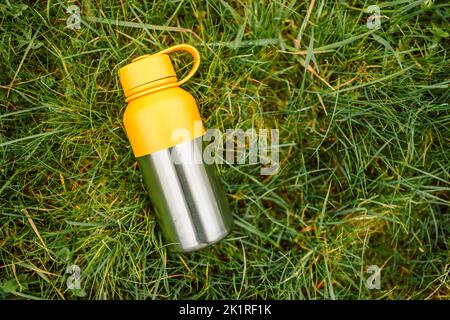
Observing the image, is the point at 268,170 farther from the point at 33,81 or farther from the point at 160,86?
the point at 33,81

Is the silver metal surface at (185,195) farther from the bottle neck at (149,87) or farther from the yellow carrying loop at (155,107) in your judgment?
the bottle neck at (149,87)

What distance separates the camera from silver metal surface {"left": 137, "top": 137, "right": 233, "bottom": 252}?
1.49 meters

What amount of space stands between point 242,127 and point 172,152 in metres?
0.38

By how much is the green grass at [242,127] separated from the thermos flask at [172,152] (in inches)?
6.7

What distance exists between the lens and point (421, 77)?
1705 millimetres

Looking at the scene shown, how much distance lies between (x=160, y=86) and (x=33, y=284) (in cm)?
100

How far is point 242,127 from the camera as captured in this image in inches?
67.9

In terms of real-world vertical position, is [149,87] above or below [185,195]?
above

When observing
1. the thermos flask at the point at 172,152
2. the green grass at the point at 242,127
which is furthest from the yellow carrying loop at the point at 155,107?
the green grass at the point at 242,127

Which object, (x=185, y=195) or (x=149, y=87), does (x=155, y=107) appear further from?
(x=185, y=195)

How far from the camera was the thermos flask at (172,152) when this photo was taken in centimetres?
143

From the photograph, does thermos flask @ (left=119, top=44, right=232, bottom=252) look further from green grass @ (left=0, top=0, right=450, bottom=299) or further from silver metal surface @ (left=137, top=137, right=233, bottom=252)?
green grass @ (left=0, top=0, right=450, bottom=299)

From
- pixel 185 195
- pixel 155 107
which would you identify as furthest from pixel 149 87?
pixel 185 195

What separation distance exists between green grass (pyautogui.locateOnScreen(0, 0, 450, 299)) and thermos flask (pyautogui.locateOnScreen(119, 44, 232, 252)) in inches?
6.7
